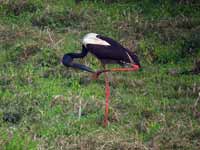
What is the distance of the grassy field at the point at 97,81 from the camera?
6.88 meters

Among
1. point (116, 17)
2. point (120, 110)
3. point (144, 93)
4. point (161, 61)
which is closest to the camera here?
point (120, 110)

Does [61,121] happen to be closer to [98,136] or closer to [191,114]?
[98,136]

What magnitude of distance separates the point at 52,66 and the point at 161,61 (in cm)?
166

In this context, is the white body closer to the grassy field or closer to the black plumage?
the black plumage

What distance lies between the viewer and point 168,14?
11.1m

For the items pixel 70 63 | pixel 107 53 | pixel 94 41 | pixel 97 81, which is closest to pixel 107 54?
pixel 107 53

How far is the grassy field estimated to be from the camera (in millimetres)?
6877

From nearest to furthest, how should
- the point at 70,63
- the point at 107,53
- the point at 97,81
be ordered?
the point at 107,53, the point at 70,63, the point at 97,81

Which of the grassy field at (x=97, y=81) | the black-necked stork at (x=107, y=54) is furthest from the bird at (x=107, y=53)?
the grassy field at (x=97, y=81)

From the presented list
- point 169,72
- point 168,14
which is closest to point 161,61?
point 169,72

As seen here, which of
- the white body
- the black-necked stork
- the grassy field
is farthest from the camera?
the white body

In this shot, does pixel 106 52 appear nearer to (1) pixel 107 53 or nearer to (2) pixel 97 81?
(1) pixel 107 53

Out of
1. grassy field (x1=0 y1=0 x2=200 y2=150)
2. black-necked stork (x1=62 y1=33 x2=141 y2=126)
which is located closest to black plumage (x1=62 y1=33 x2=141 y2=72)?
black-necked stork (x1=62 y1=33 x2=141 y2=126)

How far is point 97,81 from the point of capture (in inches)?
352
